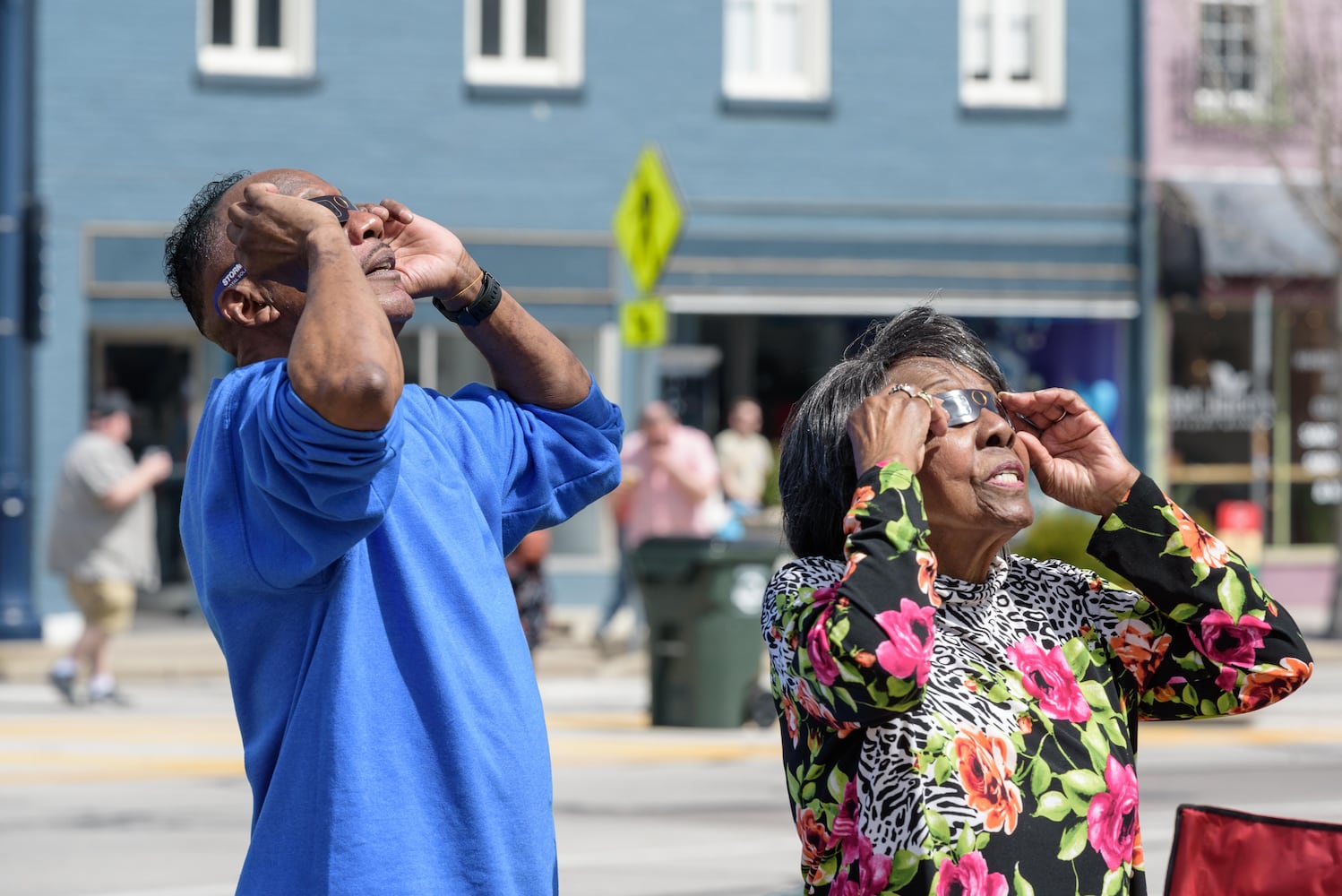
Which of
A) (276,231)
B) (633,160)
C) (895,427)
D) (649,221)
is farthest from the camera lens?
(633,160)

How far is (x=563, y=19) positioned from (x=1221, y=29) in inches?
262

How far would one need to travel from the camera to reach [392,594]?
2.66 m

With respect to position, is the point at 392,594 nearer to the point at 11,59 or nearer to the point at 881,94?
the point at 11,59

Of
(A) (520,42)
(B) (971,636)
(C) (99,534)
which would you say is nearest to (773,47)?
(A) (520,42)

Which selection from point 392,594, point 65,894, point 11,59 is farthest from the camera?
point 11,59

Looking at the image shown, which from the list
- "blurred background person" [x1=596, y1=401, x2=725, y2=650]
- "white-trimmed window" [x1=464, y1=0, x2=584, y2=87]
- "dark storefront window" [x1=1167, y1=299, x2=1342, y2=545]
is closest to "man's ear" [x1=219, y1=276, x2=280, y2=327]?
"blurred background person" [x1=596, y1=401, x2=725, y2=650]

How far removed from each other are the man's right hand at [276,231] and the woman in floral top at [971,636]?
0.84 metres

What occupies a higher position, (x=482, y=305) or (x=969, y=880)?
(x=482, y=305)

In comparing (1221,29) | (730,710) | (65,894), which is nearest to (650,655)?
(730,710)

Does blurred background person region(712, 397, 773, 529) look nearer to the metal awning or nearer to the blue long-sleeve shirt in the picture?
the metal awning

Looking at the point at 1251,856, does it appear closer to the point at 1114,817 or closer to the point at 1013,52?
the point at 1114,817

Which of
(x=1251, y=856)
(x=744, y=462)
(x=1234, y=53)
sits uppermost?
(x=1234, y=53)

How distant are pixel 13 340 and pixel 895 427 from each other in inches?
539

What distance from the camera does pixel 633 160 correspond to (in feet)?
58.9
